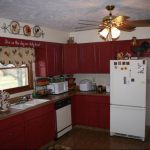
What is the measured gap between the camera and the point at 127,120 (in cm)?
381

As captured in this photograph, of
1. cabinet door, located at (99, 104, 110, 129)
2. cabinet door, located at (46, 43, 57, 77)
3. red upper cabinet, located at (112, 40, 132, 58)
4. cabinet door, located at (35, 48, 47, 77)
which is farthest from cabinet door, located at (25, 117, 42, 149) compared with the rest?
red upper cabinet, located at (112, 40, 132, 58)

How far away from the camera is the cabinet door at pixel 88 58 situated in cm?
463

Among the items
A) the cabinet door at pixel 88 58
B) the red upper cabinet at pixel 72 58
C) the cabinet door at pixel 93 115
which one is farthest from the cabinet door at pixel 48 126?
the cabinet door at pixel 88 58

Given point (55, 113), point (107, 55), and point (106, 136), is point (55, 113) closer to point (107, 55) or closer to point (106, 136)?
point (106, 136)

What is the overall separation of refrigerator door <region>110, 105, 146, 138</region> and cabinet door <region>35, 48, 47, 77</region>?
173cm

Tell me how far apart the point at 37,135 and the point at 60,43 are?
7.78 ft

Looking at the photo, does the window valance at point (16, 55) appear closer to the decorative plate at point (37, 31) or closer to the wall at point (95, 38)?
the decorative plate at point (37, 31)

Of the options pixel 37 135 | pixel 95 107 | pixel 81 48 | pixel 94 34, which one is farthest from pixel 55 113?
pixel 94 34

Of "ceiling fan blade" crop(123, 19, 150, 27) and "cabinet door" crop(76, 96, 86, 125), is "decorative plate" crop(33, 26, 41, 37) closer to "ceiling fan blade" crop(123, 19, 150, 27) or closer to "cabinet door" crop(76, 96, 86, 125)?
"cabinet door" crop(76, 96, 86, 125)

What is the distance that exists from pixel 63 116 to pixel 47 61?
1.30 metres

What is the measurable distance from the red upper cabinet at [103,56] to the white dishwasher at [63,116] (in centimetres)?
114

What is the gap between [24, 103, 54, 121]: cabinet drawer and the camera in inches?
122

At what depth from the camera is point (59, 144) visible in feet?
12.0

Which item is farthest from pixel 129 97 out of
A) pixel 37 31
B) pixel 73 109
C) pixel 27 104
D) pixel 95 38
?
pixel 37 31
